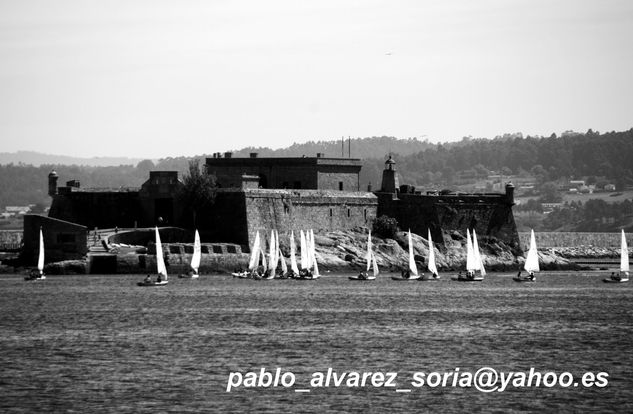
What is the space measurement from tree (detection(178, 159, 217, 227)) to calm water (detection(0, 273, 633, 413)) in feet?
32.9

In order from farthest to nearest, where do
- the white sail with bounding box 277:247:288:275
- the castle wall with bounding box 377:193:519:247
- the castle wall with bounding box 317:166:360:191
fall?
the castle wall with bounding box 377:193:519:247, the castle wall with bounding box 317:166:360:191, the white sail with bounding box 277:247:288:275

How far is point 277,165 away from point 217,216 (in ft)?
30.3

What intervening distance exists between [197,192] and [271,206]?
570cm

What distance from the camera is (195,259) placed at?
88375 millimetres

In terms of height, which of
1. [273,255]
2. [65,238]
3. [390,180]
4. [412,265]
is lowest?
[412,265]

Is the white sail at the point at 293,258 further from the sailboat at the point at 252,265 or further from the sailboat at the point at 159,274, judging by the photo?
the sailboat at the point at 159,274

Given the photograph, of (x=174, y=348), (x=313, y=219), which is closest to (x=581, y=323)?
(x=174, y=348)

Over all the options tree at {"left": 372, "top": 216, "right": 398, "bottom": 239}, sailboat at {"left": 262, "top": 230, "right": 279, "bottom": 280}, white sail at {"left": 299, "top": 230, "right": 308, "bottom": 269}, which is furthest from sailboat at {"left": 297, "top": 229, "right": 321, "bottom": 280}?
tree at {"left": 372, "top": 216, "right": 398, "bottom": 239}

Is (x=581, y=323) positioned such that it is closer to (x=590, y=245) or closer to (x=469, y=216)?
(x=469, y=216)

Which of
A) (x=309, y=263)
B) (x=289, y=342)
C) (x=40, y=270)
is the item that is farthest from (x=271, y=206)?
(x=289, y=342)

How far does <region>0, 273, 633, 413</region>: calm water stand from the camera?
4225cm

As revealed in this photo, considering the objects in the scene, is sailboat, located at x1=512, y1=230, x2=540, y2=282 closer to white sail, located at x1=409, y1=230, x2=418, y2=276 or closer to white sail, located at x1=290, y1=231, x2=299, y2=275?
white sail, located at x1=409, y1=230, x2=418, y2=276

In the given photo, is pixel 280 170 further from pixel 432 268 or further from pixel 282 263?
pixel 432 268

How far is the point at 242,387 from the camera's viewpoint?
4384 centimetres
